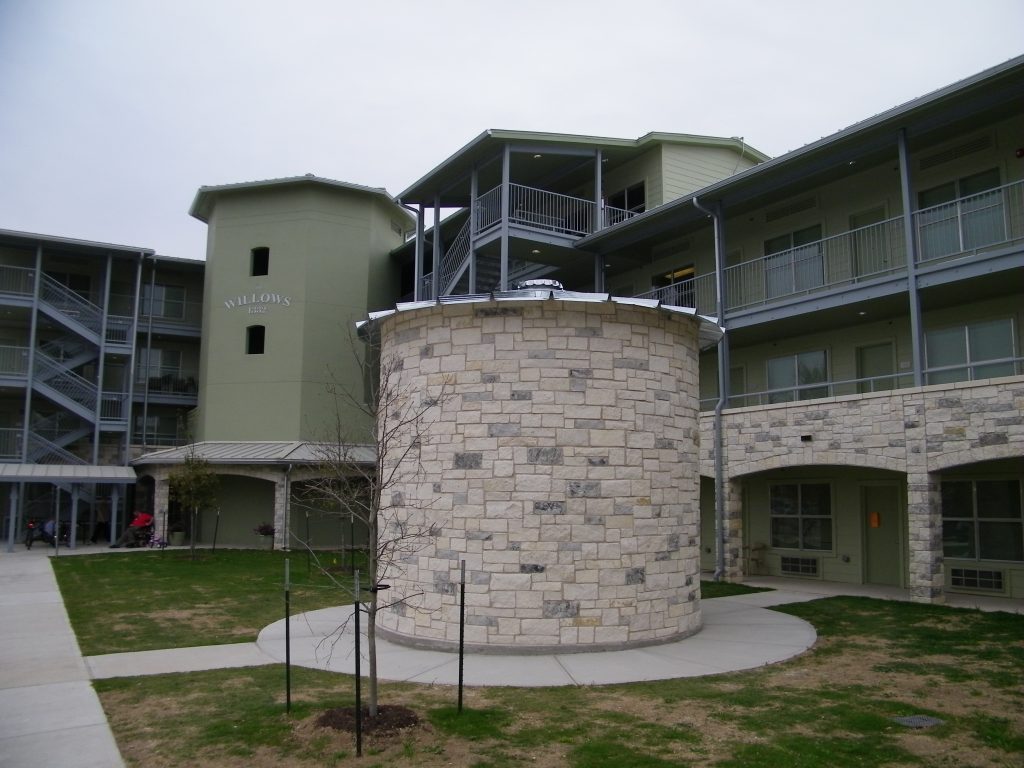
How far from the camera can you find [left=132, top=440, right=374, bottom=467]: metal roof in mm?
25625

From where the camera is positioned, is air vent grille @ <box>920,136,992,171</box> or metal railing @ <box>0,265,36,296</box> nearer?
air vent grille @ <box>920,136,992,171</box>

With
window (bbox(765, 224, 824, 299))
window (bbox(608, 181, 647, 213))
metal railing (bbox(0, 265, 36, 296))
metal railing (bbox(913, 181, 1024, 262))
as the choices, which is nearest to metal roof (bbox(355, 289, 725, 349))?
metal railing (bbox(913, 181, 1024, 262))

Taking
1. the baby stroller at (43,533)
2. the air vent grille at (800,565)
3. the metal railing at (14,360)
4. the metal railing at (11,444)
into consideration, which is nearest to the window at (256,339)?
the metal railing at (14,360)

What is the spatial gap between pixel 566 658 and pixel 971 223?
1247cm

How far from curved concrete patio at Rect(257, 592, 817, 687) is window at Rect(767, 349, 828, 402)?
8.57 metres

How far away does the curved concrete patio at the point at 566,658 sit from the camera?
29.0ft

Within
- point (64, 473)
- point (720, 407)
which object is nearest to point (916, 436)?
point (720, 407)

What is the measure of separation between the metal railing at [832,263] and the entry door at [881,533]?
16.1 feet

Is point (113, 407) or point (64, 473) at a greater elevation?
point (113, 407)

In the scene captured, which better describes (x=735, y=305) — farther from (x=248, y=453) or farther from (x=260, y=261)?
(x=260, y=261)

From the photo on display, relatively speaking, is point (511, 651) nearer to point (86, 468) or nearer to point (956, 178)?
point (956, 178)

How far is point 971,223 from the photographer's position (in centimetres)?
1575

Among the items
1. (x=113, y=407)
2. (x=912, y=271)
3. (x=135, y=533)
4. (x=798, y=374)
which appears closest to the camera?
(x=912, y=271)

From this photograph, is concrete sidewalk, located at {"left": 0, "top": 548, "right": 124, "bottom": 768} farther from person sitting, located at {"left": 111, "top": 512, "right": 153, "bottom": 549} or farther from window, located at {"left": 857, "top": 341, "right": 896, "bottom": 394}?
window, located at {"left": 857, "top": 341, "right": 896, "bottom": 394}
